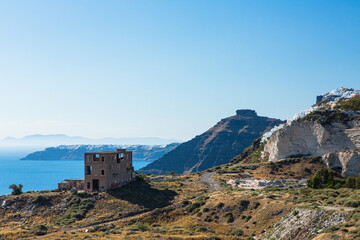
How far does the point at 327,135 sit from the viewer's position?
97500 mm

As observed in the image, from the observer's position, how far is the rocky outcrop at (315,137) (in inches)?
3716

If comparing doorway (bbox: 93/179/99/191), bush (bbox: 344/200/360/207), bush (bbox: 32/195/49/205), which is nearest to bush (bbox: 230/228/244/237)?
bush (bbox: 344/200/360/207)

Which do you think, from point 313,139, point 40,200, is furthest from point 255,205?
point 313,139

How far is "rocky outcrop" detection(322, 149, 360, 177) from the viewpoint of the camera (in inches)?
3337

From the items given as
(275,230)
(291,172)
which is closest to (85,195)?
(275,230)

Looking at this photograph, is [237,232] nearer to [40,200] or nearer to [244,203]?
[244,203]

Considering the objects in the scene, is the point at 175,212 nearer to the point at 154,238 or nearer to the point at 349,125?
the point at 154,238

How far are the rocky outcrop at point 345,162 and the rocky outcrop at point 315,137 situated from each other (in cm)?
528

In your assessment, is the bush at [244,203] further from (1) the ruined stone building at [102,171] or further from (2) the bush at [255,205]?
(1) the ruined stone building at [102,171]

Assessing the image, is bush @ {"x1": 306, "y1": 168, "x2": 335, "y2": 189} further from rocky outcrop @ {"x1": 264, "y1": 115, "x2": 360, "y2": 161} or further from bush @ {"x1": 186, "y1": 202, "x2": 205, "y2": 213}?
rocky outcrop @ {"x1": 264, "y1": 115, "x2": 360, "y2": 161}

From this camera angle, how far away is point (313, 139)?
10069cm

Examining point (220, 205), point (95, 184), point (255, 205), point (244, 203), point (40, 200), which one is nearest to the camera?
point (255, 205)

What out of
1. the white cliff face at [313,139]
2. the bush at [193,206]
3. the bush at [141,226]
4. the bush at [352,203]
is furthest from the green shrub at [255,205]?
the white cliff face at [313,139]

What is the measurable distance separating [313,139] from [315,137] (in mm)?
831
